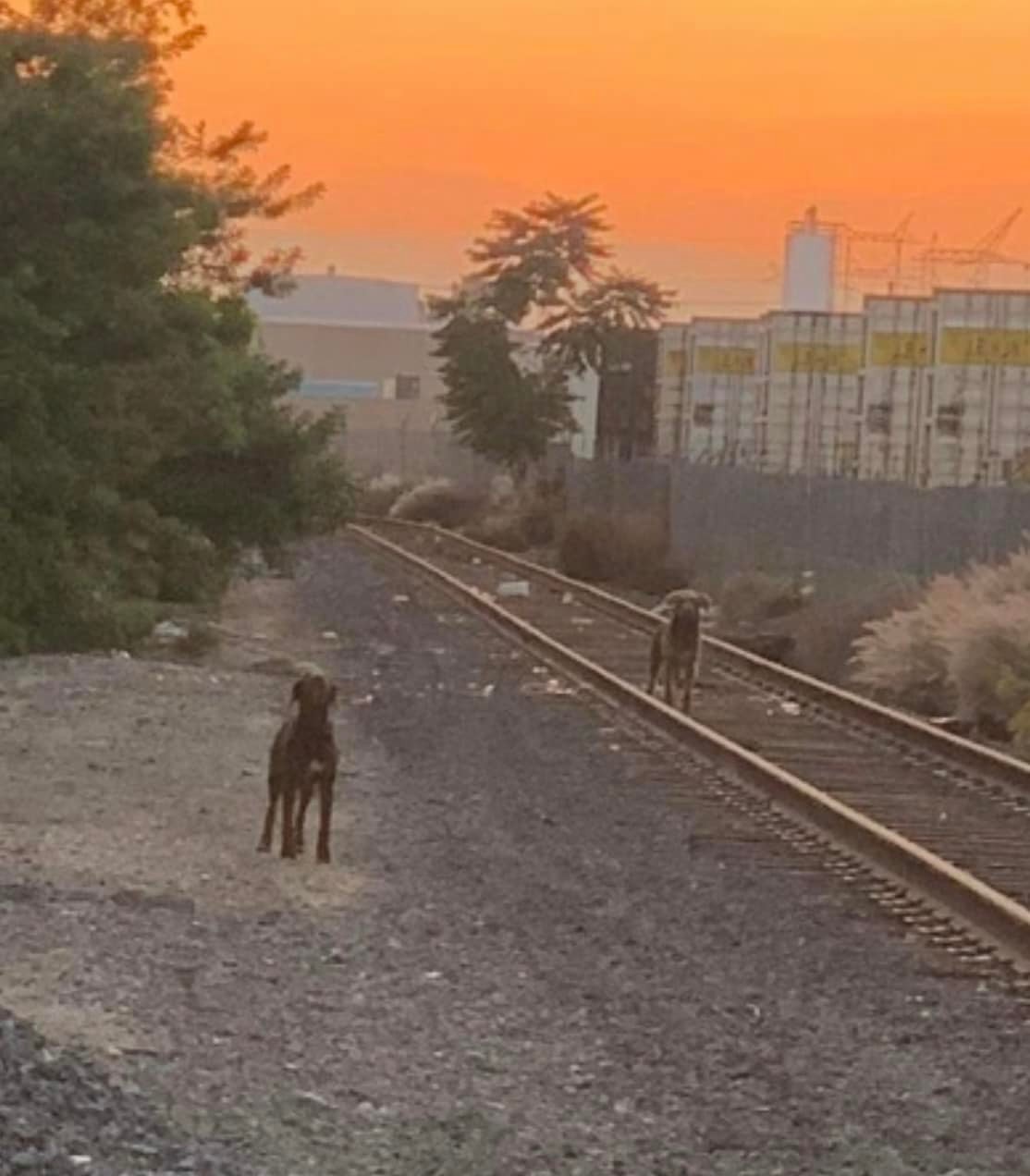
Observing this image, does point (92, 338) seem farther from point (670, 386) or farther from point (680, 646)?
point (670, 386)

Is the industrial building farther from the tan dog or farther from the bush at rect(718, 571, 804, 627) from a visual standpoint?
the tan dog

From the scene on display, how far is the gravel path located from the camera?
30.6 feet

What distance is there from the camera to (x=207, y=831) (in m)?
16.8

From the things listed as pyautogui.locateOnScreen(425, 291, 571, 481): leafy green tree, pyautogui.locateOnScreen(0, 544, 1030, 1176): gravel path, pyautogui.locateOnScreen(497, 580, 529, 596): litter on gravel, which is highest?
pyautogui.locateOnScreen(425, 291, 571, 481): leafy green tree

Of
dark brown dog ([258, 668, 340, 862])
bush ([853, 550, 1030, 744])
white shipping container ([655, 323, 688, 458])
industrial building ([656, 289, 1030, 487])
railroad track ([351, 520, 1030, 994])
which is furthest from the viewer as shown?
white shipping container ([655, 323, 688, 458])

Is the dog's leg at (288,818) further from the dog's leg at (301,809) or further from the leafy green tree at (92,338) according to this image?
the leafy green tree at (92,338)

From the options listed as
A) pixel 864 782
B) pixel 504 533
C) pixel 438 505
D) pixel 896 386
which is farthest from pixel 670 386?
pixel 864 782

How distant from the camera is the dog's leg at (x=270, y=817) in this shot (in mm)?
15617

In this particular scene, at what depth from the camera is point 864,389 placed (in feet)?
274

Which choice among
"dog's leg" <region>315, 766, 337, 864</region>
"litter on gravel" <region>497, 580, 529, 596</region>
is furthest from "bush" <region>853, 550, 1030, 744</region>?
"litter on gravel" <region>497, 580, 529, 596</region>

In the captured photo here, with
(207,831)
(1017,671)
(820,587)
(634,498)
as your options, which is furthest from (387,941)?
(634,498)

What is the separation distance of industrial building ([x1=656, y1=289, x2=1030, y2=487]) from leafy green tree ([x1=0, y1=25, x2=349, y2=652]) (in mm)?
27253

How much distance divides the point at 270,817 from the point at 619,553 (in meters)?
41.1

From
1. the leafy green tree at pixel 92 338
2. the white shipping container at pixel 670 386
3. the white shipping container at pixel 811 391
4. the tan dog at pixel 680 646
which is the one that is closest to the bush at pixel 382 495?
the white shipping container at pixel 670 386
